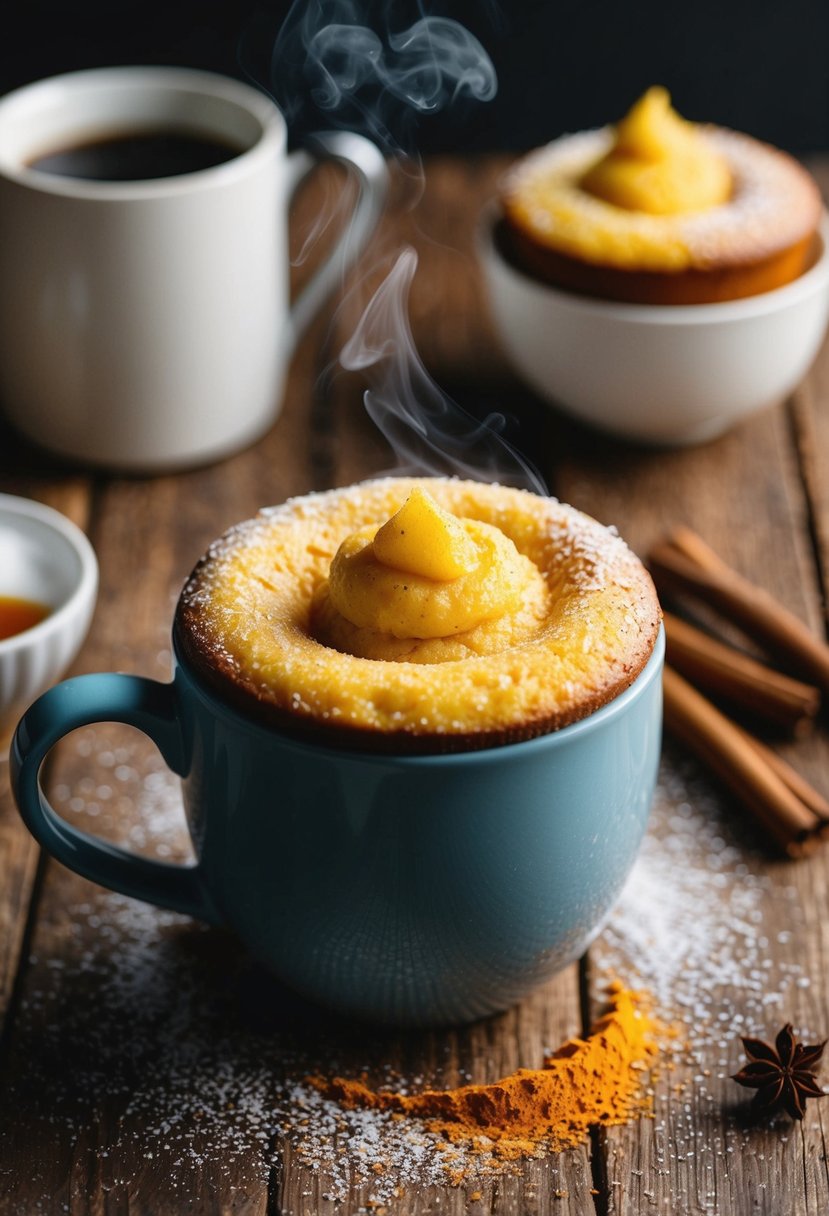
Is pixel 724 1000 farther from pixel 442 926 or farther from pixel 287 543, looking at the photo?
pixel 287 543

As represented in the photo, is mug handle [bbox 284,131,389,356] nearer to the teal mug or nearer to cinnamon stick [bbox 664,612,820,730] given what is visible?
cinnamon stick [bbox 664,612,820,730]

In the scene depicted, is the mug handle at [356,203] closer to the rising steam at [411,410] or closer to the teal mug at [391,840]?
the rising steam at [411,410]

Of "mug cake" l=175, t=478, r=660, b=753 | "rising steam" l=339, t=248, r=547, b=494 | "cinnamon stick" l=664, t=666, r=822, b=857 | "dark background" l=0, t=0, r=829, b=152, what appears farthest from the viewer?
"dark background" l=0, t=0, r=829, b=152

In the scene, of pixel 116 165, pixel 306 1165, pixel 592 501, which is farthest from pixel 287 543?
pixel 116 165

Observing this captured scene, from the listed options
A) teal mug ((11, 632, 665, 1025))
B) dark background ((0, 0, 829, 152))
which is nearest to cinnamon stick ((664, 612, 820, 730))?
teal mug ((11, 632, 665, 1025))

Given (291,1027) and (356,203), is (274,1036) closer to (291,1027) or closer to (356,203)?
(291,1027)

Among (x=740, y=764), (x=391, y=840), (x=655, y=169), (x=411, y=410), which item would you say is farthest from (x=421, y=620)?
(x=655, y=169)
